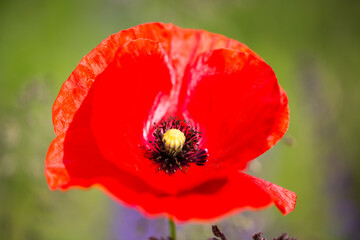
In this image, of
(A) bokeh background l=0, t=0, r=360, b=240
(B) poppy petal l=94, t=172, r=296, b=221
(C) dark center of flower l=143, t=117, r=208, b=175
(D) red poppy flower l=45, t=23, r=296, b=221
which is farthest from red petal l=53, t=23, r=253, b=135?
(A) bokeh background l=0, t=0, r=360, b=240

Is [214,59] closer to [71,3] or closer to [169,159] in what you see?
[169,159]

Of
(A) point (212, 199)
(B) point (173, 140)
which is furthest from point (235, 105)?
(A) point (212, 199)

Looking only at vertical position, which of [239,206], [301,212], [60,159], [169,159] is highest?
[301,212]

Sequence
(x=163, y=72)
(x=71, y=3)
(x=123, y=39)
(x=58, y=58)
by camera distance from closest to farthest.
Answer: (x=123, y=39) → (x=163, y=72) → (x=58, y=58) → (x=71, y=3)

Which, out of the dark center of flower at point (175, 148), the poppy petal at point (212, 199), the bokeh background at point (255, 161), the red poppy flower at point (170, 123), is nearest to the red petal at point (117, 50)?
the red poppy flower at point (170, 123)

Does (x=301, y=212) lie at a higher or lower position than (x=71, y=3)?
lower

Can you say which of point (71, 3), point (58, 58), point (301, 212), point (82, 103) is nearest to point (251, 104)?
point (82, 103)
